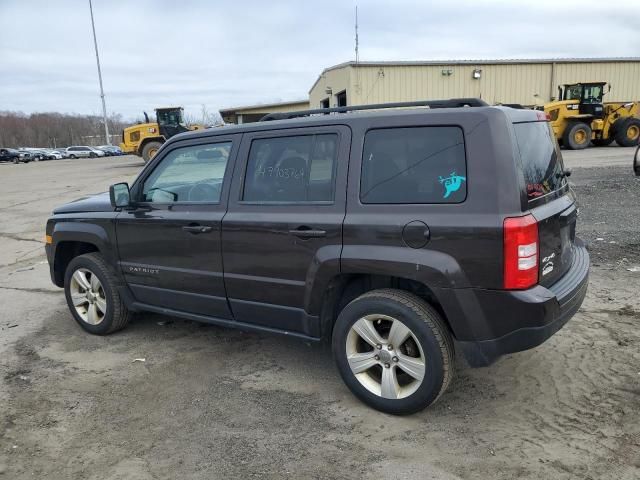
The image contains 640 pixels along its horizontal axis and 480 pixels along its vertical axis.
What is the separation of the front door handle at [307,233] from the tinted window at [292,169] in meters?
0.21

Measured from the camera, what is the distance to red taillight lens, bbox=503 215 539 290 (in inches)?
109

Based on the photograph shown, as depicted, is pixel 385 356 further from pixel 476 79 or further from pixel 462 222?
pixel 476 79

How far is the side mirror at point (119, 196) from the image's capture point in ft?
14.1

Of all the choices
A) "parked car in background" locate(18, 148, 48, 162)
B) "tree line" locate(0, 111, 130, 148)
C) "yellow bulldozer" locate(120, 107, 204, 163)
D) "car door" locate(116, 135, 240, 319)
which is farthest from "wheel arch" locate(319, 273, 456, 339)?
"tree line" locate(0, 111, 130, 148)

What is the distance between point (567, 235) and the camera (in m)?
3.43

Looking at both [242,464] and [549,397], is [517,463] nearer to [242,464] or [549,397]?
[549,397]

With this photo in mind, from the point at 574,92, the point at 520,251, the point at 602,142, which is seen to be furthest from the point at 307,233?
the point at 602,142

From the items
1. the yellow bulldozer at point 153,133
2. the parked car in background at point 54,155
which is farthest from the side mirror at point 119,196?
the parked car in background at point 54,155

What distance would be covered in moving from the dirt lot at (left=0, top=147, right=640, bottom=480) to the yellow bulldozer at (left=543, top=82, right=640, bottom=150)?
61.9ft

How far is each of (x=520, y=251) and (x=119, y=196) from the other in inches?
123

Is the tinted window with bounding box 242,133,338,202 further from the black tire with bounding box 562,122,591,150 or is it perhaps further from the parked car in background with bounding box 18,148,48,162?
the parked car in background with bounding box 18,148,48,162

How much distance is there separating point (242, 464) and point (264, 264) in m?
1.28

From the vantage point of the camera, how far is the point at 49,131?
4505 inches

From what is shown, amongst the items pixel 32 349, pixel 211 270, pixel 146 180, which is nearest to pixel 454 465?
pixel 211 270
